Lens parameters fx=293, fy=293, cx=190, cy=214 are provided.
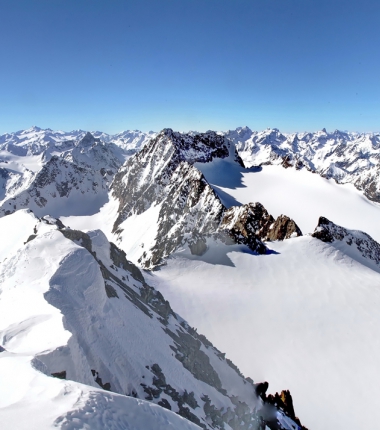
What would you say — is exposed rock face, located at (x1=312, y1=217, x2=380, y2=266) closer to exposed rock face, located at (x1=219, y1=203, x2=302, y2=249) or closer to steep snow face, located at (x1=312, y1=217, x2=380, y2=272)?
steep snow face, located at (x1=312, y1=217, x2=380, y2=272)

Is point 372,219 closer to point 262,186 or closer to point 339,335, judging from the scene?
point 262,186

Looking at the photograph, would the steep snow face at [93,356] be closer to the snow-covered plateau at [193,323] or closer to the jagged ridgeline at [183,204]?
the snow-covered plateau at [193,323]

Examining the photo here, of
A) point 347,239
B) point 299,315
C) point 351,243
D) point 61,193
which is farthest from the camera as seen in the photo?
point 61,193

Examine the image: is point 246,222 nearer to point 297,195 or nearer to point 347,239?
point 347,239

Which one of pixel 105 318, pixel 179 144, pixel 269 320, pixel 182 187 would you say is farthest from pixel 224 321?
pixel 179 144

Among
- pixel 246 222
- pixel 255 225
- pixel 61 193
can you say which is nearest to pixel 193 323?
pixel 246 222

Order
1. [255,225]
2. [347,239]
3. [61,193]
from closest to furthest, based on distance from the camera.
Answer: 1. [347,239]
2. [255,225]
3. [61,193]
